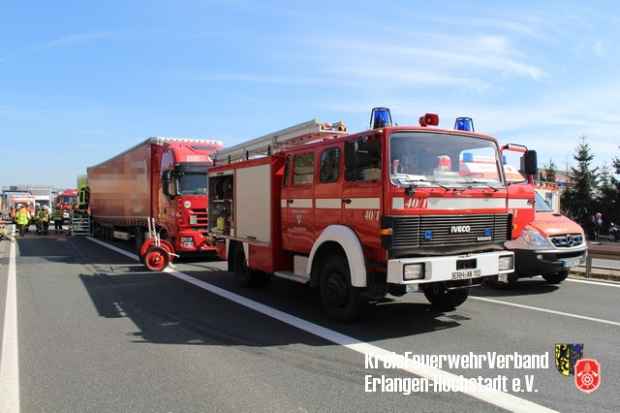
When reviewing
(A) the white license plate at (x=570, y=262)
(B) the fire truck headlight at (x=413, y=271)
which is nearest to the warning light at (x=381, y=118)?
(B) the fire truck headlight at (x=413, y=271)

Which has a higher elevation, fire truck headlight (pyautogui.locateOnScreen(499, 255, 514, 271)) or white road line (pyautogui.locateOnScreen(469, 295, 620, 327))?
fire truck headlight (pyautogui.locateOnScreen(499, 255, 514, 271))

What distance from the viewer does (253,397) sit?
14.1 feet

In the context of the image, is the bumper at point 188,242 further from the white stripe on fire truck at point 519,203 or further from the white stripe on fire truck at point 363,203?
the white stripe on fire truck at point 519,203

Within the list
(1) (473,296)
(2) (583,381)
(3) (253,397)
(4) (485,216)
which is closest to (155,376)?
(3) (253,397)

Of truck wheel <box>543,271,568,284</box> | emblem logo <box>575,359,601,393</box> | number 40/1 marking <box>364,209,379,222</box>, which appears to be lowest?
emblem logo <box>575,359,601,393</box>

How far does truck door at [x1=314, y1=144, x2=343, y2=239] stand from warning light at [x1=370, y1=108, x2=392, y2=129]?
22.4 inches

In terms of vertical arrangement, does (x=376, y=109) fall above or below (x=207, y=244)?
above

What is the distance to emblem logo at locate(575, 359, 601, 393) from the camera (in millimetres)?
4547

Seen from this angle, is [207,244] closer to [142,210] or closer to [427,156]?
[142,210]

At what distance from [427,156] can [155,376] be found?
158 inches

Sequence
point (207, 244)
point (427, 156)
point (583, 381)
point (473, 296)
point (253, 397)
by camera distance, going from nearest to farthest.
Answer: point (253, 397), point (583, 381), point (427, 156), point (473, 296), point (207, 244)

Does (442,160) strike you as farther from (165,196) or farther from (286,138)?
(165,196)

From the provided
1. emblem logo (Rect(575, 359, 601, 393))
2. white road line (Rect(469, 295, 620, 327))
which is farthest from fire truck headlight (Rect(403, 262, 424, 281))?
white road line (Rect(469, 295, 620, 327))

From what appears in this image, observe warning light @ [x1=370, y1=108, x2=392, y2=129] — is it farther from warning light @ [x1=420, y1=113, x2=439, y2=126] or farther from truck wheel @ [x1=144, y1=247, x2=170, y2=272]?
truck wheel @ [x1=144, y1=247, x2=170, y2=272]
